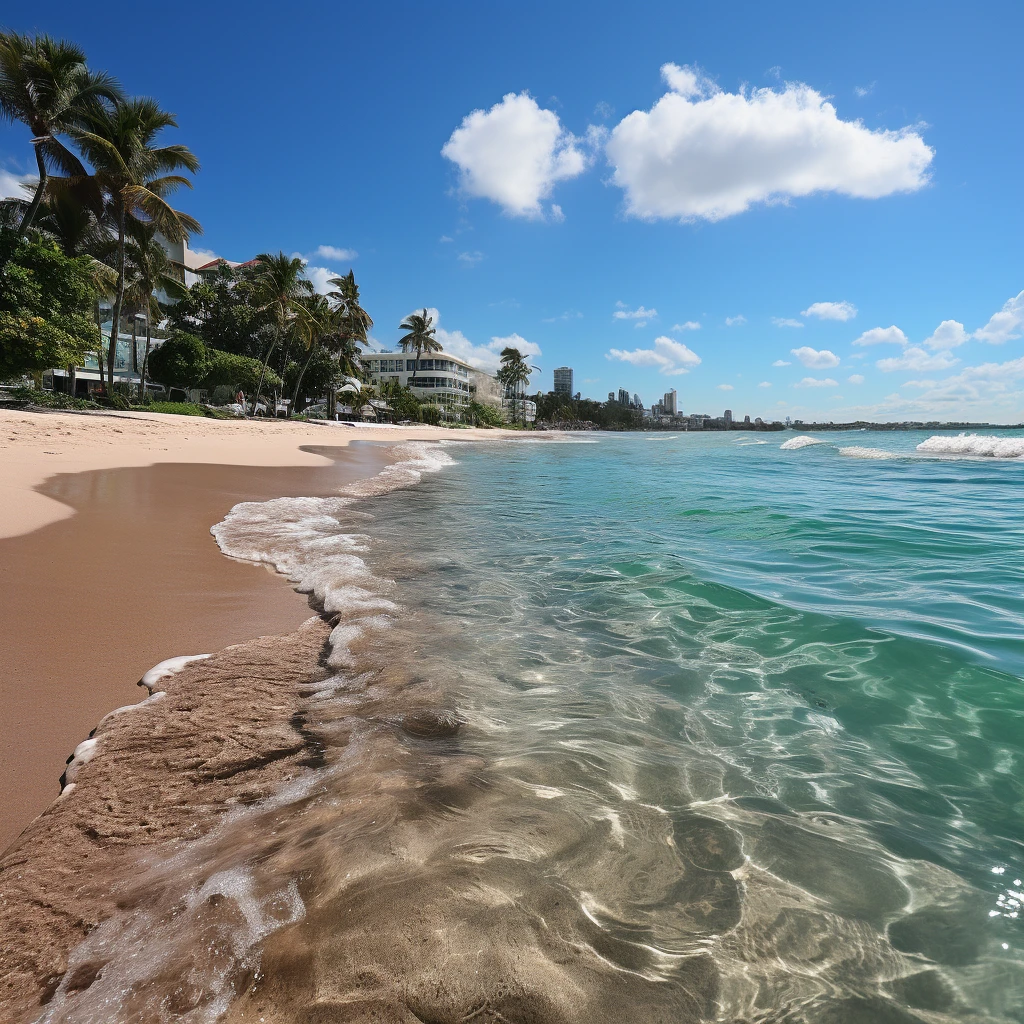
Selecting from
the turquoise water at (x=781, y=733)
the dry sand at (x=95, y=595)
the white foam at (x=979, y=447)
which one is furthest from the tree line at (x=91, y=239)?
the white foam at (x=979, y=447)

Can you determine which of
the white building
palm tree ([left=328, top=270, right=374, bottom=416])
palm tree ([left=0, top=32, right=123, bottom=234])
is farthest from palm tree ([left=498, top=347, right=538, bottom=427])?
palm tree ([left=0, top=32, right=123, bottom=234])

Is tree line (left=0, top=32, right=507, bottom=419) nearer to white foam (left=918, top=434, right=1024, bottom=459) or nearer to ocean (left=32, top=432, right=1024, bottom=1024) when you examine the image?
ocean (left=32, top=432, right=1024, bottom=1024)

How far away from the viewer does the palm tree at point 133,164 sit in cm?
2303

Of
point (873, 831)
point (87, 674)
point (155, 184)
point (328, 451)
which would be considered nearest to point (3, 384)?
point (155, 184)

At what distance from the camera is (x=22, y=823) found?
6.50 ft

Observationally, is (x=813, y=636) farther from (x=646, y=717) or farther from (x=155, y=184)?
(x=155, y=184)

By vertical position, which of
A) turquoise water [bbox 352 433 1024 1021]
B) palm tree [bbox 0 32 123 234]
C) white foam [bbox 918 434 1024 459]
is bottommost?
turquoise water [bbox 352 433 1024 1021]

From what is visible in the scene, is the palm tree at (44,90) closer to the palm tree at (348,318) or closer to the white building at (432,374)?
the palm tree at (348,318)

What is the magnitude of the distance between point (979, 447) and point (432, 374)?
7824 cm

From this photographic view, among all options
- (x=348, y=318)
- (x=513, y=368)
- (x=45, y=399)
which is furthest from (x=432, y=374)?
(x=45, y=399)

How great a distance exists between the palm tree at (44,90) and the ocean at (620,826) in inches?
1060

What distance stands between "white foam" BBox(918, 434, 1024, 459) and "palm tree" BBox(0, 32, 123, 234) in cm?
4083

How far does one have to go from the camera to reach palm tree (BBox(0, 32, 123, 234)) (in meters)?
19.7

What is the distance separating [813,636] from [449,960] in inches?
142
